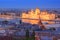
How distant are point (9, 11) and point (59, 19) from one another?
1065 millimetres

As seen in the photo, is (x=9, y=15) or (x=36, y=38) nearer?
(x=36, y=38)

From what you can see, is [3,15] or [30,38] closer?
[30,38]

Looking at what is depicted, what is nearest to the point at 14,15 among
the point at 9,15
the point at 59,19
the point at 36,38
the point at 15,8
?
the point at 9,15

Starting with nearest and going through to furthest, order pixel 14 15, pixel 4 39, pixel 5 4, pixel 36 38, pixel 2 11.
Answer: pixel 4 39 < pixel 36 38 < pixel 5 4 < pixel 2 11 < pixel 14 15

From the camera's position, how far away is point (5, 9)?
3.75 meters

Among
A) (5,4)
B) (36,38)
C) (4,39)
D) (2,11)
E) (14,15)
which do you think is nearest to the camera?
(4,39)

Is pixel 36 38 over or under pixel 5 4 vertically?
under

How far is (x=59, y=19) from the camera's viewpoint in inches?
161

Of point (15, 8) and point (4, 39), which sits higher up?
point (15, 8)

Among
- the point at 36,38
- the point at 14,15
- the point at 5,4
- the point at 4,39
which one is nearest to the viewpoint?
the point at 4,39

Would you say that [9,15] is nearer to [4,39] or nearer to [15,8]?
[15,8]

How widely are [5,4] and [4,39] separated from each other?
1.65 m

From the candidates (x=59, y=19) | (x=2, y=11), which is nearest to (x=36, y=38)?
(x=2, y=11)

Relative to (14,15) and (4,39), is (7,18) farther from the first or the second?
(4,39)
